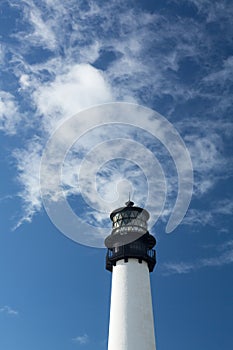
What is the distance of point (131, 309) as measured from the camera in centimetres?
3819

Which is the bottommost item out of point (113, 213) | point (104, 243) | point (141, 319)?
point (141, 319)

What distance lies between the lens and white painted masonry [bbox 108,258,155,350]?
3672 cm

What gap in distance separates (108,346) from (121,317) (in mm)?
2763

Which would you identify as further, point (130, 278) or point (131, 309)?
point (130, 278)

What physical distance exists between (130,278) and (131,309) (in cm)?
305

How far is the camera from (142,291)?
3953cm

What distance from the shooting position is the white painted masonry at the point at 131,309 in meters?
36.7

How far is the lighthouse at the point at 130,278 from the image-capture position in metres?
37.0

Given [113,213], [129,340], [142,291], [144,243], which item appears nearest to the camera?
[129,340]

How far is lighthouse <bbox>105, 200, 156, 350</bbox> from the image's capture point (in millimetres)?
37000

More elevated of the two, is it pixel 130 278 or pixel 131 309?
pixel 130 278

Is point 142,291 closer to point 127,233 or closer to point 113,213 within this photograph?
point 127,233

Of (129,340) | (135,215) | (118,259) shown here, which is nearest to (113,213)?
(135,215)

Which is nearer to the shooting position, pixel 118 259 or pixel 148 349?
pixel 148 349
